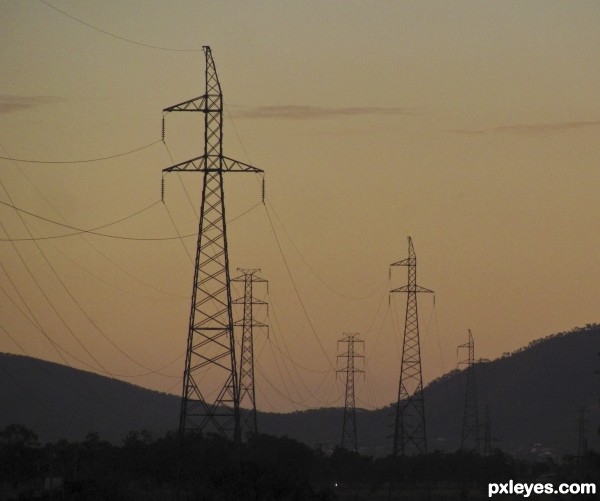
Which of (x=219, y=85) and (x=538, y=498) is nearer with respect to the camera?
(x=219, y=85)

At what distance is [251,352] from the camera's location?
4518 inches

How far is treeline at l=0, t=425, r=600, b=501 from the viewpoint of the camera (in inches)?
3265

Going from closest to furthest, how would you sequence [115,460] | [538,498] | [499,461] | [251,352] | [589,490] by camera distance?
[589,490] < [538,498] < [251,352] < [115,460] < [499,461]

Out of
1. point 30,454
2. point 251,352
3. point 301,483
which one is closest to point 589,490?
point 301,483

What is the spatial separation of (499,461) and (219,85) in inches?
3455

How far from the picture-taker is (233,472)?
84.4m

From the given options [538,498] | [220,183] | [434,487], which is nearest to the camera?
[220,183]

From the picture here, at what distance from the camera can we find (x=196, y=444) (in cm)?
11775

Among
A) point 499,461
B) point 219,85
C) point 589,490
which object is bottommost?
point 589,490

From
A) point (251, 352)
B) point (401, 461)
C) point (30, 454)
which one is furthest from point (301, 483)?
point (401, 461)

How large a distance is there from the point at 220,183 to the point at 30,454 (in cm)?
5115

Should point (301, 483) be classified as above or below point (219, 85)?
below

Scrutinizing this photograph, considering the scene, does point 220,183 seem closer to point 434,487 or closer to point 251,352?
point 251,352

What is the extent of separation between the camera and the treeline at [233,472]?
82.9m
